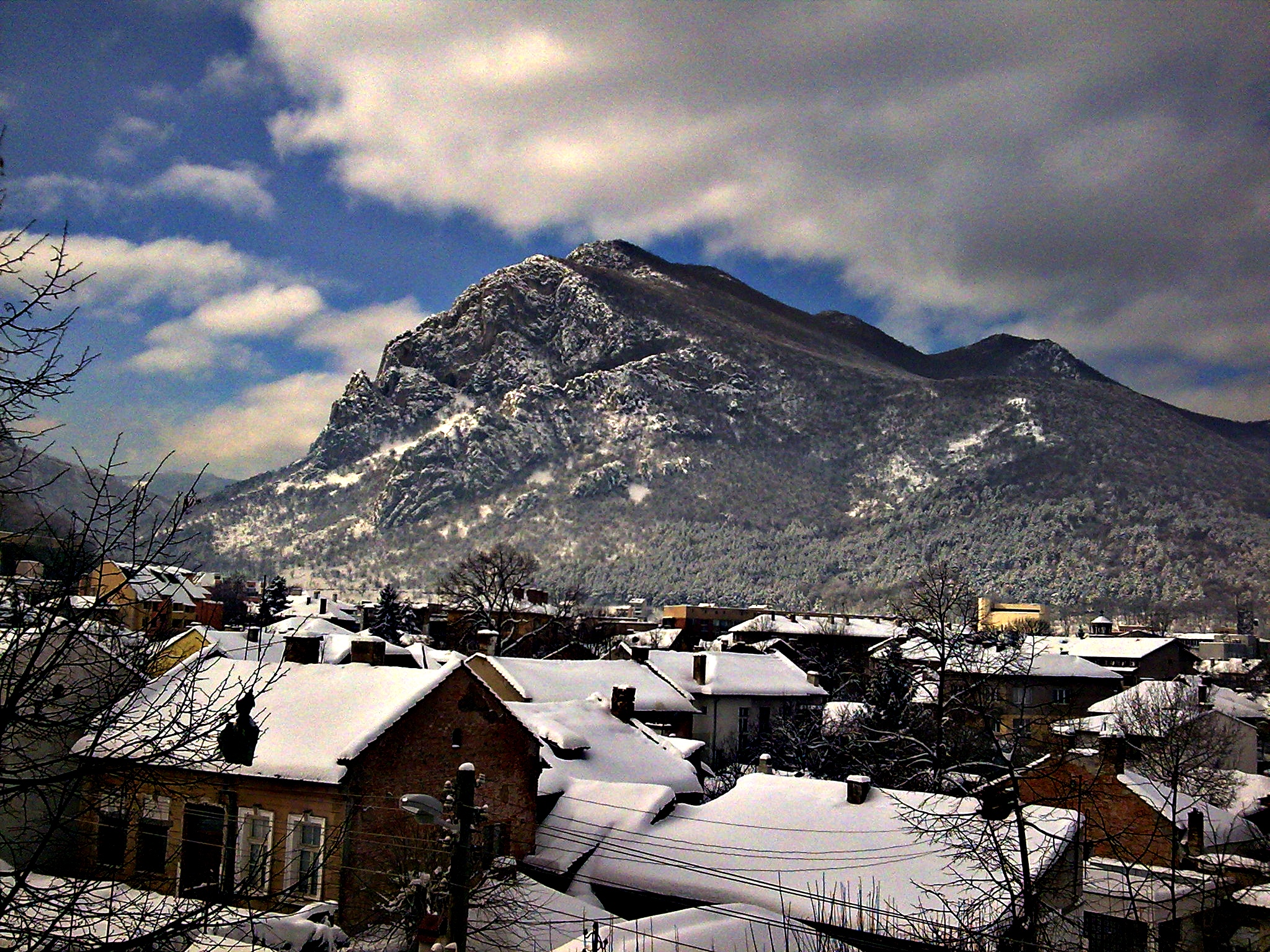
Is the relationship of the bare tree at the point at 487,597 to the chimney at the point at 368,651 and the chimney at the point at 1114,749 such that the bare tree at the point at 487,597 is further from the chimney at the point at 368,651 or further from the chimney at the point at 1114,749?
the chimney at the point at 1114,749

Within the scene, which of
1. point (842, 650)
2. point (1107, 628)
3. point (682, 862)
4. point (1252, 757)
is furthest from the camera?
point (1107, 628)

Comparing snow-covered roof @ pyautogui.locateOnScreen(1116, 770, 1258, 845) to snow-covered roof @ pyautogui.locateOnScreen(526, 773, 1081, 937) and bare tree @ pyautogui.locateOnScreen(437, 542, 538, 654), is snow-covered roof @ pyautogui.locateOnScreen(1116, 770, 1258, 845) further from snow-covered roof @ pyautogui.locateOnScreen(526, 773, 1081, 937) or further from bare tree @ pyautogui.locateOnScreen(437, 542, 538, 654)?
bare tree @ pyautogui.locateOnScreen(437, 542, 538, 654)

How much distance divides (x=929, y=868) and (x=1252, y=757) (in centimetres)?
4317

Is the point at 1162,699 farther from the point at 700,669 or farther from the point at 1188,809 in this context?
the point at 1188,809

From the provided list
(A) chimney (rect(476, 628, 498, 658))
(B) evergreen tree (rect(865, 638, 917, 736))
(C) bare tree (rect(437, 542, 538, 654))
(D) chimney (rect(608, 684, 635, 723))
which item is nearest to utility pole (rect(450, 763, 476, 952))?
(D) chimney (rect(608, 684, 635, 723))

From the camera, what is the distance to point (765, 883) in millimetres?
22484

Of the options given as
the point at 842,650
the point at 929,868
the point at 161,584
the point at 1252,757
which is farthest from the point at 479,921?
the point at 842,650

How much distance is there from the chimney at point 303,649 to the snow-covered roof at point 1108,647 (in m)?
73.2

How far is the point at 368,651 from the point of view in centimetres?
3212

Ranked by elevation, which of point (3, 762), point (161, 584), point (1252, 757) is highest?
point (161, 584)

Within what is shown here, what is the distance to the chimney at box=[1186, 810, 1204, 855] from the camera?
32156 millimetres

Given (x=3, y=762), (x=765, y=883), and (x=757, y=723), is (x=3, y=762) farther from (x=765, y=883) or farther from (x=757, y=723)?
(x=757, y=723)

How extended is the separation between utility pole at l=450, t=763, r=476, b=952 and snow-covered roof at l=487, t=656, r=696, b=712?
72.2 ft

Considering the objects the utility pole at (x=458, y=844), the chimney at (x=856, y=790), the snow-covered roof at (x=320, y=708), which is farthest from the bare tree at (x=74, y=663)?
the chimney at (x=856, y=790)
